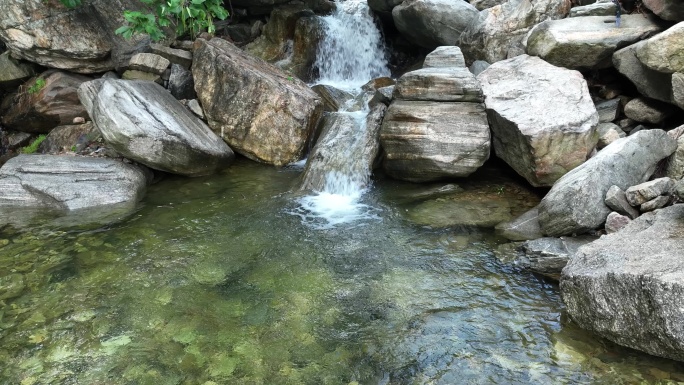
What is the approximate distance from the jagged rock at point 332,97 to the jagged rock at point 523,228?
5.25 meters

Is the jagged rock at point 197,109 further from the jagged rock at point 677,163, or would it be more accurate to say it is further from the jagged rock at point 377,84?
the jagged rock at point 677,163

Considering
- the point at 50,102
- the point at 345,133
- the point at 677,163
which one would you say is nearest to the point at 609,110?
the point at 677,163

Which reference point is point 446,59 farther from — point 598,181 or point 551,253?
point 551,253

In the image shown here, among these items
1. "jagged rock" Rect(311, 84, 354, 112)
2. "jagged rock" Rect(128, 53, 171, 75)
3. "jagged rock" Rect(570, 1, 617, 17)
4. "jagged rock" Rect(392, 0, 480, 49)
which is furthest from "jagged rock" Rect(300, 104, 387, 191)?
"jagged rock" Rect(128, 53, 171, 75)

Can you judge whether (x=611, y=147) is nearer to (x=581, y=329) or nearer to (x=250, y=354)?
(x=581, y=329)

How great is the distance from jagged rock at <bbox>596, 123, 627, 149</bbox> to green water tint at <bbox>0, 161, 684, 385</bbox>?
1336 mm

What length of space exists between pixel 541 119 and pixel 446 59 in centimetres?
259

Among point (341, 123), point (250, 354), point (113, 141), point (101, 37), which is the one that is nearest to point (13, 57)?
point (101, 37)

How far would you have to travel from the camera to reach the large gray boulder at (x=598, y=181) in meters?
6.02

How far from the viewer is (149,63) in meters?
10.8

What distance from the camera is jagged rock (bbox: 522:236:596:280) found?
574cm

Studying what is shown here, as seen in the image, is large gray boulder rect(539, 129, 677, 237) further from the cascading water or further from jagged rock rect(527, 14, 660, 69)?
the cascading water

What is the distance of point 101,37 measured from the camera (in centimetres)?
1089

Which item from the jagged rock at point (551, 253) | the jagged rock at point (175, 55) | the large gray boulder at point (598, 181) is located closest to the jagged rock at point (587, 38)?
the large gray boulder at point (598, 181)
